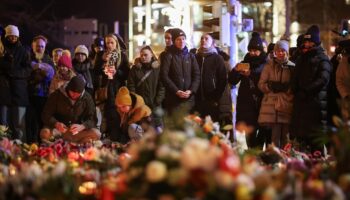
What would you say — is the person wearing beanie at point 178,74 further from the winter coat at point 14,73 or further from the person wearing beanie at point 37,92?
the winter coat at point 14,73

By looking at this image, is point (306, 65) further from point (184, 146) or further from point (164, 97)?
point (184, 146)

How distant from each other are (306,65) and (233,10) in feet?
19.5

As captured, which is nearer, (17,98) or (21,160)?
(21,160)

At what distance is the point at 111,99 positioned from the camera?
12.8 m

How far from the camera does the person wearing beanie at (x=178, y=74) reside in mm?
12500

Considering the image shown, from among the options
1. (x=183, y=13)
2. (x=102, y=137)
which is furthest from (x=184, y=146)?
(x=183, y=13)

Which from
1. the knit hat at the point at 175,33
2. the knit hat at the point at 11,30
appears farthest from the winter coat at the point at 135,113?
the knit hat at the point at 11,30

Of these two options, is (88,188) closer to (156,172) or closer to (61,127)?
(156,172)

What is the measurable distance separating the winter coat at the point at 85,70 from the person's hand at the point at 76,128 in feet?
6.78

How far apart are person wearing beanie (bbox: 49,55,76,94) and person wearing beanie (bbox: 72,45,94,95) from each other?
0.18 meters

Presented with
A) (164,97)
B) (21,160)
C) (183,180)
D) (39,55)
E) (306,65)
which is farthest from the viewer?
(39,55)

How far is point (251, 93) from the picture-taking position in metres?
12.7

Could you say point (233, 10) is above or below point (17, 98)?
above

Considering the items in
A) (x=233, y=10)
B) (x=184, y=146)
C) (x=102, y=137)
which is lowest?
(x=102, y=137)
